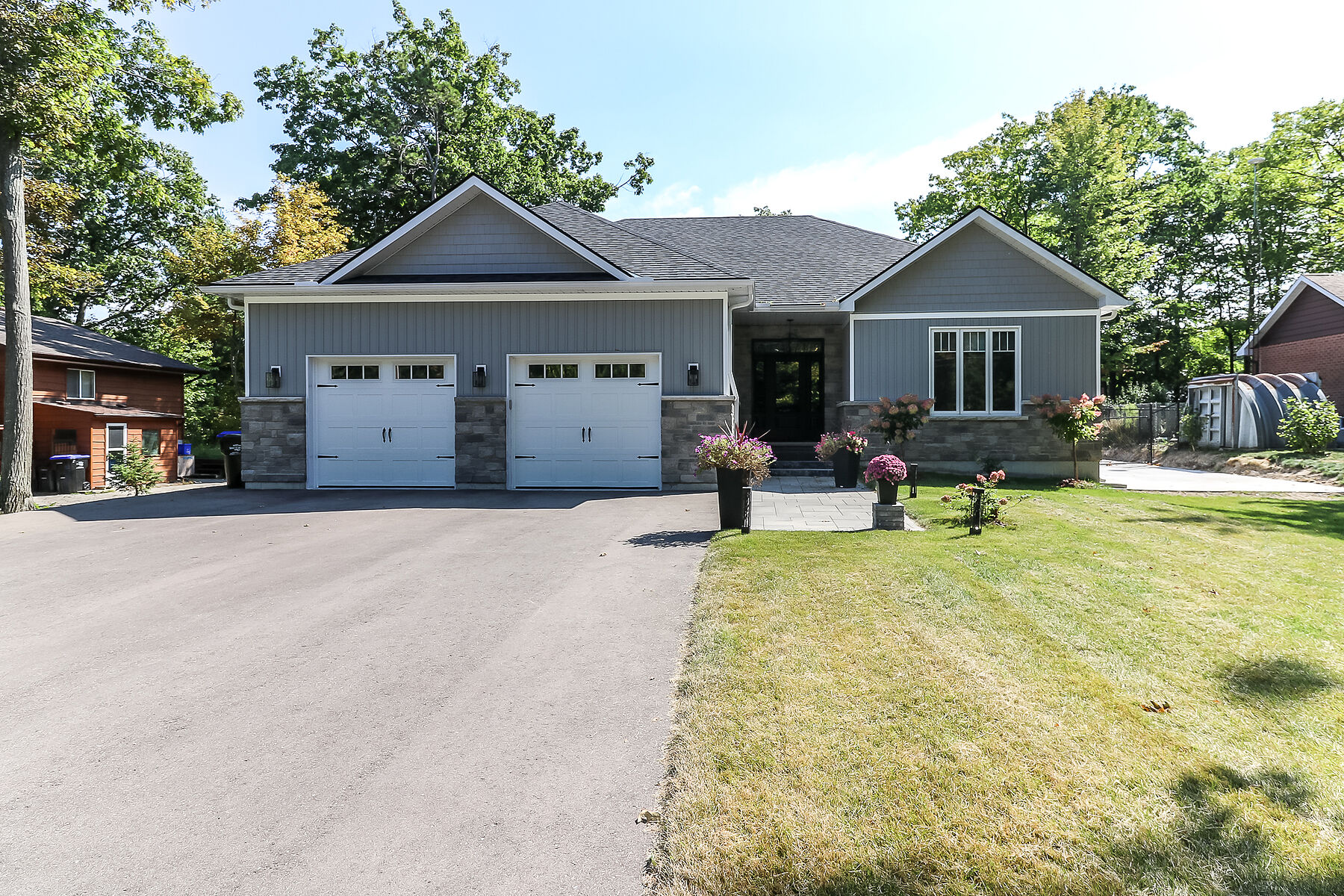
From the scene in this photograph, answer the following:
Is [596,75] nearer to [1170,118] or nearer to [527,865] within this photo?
[527,865]

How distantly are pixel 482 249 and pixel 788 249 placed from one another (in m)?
8.73

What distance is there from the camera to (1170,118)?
31.6 m

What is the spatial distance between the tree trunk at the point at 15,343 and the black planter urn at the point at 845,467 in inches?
557

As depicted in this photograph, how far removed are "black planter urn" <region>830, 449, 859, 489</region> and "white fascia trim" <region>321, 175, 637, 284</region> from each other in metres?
5.42

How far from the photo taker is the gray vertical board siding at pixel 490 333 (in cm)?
1213

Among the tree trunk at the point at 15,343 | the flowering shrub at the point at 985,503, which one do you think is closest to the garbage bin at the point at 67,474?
the tree trunk at the point at 15,343

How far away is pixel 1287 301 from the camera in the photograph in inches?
898

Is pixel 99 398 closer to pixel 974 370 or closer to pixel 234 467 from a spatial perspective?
pixel 234 467

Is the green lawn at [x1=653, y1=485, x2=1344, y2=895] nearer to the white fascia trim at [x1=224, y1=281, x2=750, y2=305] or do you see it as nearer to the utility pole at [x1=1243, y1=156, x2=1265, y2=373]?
the white fascia trim at [x1=224, y1=281, x2=750, y2=305]

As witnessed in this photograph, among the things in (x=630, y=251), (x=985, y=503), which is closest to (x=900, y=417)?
(x=985, y=503)

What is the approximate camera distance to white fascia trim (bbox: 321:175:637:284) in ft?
40.3

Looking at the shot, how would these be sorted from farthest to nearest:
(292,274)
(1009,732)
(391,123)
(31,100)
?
(391,123), (292,274), (31,100), (1009,732)

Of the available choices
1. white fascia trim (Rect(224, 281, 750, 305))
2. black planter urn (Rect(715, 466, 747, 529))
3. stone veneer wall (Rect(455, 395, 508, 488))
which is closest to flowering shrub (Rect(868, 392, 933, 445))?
white fascia trim (Rect(224, 281, 750, 305))

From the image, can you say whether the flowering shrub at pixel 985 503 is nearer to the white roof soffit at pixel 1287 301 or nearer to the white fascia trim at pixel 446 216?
the white fascia trim at pixel 446 216
